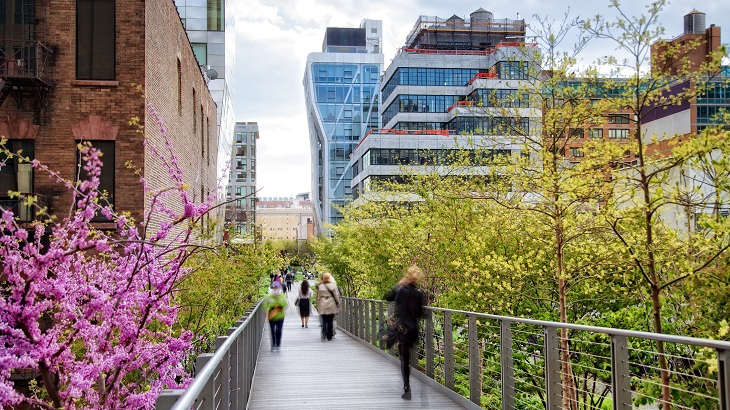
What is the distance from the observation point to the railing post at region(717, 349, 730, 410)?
472cm

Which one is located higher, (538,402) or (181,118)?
(181,118)

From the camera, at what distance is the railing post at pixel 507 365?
28.8 ft

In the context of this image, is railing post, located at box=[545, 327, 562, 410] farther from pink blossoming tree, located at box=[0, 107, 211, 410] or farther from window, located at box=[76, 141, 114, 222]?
window, located at box=[76, 141, 114, 222]

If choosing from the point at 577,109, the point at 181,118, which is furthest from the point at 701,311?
the point at 181,118

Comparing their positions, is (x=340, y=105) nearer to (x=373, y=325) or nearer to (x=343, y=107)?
(x=343, y=107)

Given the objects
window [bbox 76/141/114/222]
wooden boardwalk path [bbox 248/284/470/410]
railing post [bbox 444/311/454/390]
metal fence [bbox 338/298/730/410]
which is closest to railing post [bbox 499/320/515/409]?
metal fence [bbox 338/298/730/410]

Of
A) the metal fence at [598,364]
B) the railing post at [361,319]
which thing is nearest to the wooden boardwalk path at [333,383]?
the metal fence at [598,364]

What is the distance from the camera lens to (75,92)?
19297 mm

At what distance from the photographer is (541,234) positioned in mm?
12562

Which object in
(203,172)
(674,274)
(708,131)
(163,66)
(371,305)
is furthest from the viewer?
(203,172)

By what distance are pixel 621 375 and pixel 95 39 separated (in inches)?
668

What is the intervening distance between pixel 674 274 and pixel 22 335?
25.0ft

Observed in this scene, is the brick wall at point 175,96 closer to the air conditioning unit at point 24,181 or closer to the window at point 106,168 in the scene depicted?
the window at point 106,168

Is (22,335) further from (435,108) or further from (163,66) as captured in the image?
(435,108)
